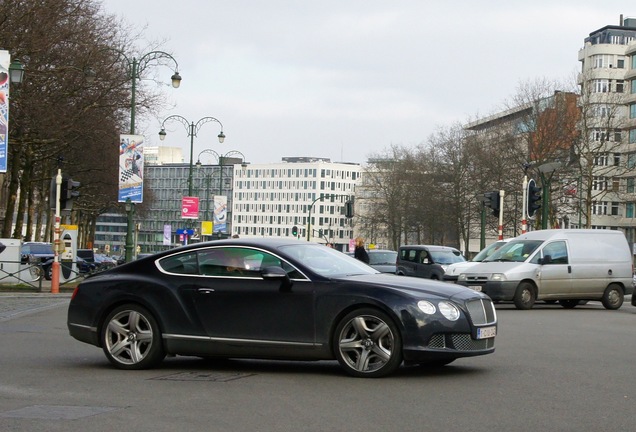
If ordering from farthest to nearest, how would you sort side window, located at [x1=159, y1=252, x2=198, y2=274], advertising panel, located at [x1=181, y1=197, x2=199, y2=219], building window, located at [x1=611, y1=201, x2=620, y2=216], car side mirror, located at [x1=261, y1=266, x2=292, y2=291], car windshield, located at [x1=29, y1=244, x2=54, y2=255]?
building window, located at [x1=611, y1=201, x2=620, y2=216] → advertising panel, located at [x1=181, y1=197, x2=199, y2=219] → car windshield, located at [x1=29, y1=244, x2=54, y2=255] → side window, located at [x1=159, y1=252, x2=198, y2=274] → car side mirror, located at [x1=261, y1=266, x2=292, y2=291]

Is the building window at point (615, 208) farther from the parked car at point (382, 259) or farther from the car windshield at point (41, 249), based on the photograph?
the car windshield at point (41, 249)

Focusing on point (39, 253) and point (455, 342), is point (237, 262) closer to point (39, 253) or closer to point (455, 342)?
point (455, 342)

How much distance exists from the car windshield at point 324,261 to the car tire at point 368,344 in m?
0.67

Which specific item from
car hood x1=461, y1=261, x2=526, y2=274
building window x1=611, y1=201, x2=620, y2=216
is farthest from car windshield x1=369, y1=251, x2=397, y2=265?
building window x1=611, y1=201, x2=620, y2=216

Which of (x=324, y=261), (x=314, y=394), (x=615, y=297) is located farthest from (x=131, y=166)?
(x=314, y=394)

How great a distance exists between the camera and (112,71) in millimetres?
46719

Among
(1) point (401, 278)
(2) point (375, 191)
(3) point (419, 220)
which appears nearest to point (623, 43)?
(2) point (375, 191)

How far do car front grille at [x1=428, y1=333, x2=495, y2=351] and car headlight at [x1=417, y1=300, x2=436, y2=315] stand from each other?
238 millimetres

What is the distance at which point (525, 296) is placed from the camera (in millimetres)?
26391

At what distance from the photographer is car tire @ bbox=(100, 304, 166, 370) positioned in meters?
11.9

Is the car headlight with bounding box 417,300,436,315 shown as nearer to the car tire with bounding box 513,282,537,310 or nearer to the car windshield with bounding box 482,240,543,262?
the car tire with bounding box 513,282,537,310

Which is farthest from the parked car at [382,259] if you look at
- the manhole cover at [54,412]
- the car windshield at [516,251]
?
the manhole cover at [54,412]

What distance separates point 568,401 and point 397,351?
2.02m

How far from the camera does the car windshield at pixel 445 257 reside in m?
41.1
